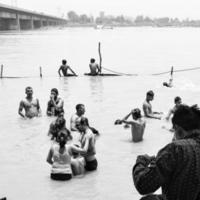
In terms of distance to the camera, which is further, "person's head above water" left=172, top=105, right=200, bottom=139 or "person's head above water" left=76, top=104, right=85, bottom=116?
"person's head above water" left=76, top=104, right=85, bottom=116

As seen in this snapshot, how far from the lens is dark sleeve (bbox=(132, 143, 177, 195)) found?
101 inches

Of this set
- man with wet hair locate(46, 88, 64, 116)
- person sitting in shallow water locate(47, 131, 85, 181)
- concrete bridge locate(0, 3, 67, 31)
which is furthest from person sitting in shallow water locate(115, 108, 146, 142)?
concrete bridge locate(0, 3, 67, 31)

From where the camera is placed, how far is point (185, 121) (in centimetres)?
272

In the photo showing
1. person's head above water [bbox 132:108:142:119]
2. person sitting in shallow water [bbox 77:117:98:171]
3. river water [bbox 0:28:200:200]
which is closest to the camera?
river water [bbox 0:28:200:200]

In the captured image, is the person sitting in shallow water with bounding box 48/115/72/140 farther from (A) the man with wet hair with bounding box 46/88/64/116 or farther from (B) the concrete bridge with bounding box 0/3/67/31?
(B) the concrete bridge with bounding box 0/3/67/31

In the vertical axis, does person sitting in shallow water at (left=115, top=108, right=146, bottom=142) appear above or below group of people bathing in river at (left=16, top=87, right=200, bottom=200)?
below

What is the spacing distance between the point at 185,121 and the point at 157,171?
1.27 feet

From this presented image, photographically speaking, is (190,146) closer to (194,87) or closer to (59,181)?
(59,181)

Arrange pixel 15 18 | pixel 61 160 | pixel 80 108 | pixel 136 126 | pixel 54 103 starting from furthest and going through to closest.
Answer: pixel 15 18 < pixel 54 103 < pixel 136 126 < pixel 80 108 < pixel 61 160

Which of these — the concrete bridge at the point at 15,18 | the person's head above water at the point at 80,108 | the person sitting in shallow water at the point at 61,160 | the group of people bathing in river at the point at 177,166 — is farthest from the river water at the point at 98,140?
the concrete bridge at the point at 15,18

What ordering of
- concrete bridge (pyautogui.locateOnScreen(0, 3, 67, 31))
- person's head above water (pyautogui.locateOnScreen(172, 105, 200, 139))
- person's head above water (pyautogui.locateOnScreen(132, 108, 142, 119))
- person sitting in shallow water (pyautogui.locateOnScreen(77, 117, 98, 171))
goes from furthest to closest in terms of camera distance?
concrete bridge (pyautogui.locateOnScreen(0, 3, 67, 31)) → person's head above water (pyautogui.locateOnScreen(132, 108, 142, 119)) → person sitting in shallow water (pyautogui.locateOnScreen(77, 117, 98, 171)) → person's head above water (pyautogui.locateOnScreen(172, 105, 200, 139))

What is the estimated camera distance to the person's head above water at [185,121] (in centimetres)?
272

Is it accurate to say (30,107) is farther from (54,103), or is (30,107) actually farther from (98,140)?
(98,140)

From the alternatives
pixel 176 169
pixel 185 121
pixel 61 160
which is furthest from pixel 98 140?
pixel 176 169
